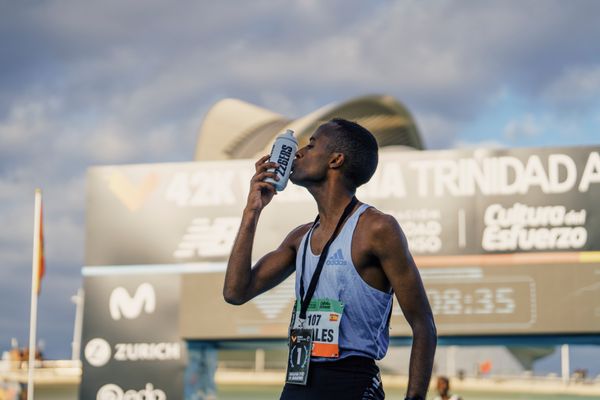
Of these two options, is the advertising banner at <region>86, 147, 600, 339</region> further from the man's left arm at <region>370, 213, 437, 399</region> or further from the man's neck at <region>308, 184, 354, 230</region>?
the man's left arm at <region>370, 213, 437, 399</region>

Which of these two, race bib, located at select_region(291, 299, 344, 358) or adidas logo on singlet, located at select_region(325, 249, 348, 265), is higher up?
adidas logo on singlet, located at select_region(325, 249, 348, 265)

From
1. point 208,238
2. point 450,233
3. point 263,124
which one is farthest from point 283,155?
point 263,124

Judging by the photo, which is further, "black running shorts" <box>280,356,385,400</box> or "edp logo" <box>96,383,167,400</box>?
"edp logo" <box>96,383,167,400</box>

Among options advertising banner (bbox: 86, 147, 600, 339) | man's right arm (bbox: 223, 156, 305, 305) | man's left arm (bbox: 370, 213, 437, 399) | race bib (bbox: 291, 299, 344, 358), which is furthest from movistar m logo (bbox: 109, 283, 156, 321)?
man's left arm (bbox: 370, 213, 437, 399)

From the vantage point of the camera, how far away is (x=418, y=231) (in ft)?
59.6

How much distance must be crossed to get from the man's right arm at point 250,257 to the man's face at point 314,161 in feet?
0.36

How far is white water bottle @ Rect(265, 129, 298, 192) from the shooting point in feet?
12.9

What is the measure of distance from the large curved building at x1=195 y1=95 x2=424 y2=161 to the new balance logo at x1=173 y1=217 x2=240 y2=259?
17.6 meters

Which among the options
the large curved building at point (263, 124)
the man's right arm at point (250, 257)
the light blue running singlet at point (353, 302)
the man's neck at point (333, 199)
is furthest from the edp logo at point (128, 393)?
the large curved building at point (263, 124)

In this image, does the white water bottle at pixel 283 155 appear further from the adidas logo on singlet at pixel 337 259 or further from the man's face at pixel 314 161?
the adidas logo on singlet at pixel 337 259

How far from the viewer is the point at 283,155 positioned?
393cm

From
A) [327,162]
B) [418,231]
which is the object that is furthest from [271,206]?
[327,162]

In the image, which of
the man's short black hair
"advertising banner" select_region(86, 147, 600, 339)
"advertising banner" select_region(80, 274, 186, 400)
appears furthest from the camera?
"advertising banner" select_region(80, 274, 186, 400)

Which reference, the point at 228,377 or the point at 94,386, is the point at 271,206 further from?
the point at 228,377
